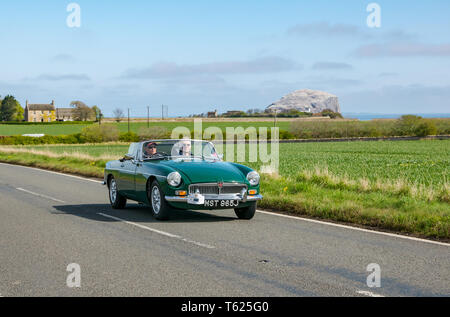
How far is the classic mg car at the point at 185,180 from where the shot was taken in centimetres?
996

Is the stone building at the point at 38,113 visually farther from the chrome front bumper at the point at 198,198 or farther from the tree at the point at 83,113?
the chrome front bumper at the point at 198,198

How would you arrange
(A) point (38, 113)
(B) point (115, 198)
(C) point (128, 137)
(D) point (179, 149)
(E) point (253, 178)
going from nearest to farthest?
(E) point (253, 178)
(D) point (179, 149)
(B) point (115, 198)
(C) point (128, 137)
(A) point (38, 113)

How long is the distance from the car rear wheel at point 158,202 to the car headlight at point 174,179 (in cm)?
33

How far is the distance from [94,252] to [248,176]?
3.82 metres

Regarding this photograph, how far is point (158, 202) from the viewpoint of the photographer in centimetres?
1047

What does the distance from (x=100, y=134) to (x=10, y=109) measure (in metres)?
116

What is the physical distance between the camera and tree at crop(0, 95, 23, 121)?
186m

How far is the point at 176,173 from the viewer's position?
10.0 meters

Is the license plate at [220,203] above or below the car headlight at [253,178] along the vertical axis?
below
